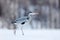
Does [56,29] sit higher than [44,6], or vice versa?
[44,6]

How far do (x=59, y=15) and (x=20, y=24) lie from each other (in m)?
0.30

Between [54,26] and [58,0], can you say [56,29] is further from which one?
[58,0]

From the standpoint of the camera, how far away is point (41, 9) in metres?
1.04

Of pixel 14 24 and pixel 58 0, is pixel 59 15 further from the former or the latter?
pixel 14 24

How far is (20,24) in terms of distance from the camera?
104 centimetres
